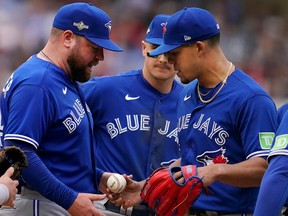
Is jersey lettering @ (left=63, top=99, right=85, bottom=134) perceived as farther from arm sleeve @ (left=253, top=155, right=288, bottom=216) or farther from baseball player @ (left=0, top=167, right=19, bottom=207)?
arm sleeve @ (left=253, top=155, right=288, bottom=216)

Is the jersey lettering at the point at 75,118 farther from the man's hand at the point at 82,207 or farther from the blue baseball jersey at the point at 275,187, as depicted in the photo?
the blue baseball jersey at the point at 275,187

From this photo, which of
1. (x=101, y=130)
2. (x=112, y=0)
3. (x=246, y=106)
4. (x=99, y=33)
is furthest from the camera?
(x=112, y=0)

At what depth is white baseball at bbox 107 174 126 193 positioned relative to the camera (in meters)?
5.16

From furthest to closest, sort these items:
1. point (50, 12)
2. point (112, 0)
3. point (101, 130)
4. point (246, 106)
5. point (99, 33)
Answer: point (112, 0) → point (50, 12) → point (101, 130) → point (99, 33) → point (246, 106)

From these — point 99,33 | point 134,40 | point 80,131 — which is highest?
point 99,33

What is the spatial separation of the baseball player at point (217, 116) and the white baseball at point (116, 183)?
412 mm

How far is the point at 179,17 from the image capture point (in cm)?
514

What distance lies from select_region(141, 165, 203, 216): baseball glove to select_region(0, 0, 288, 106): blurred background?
19.7 ft

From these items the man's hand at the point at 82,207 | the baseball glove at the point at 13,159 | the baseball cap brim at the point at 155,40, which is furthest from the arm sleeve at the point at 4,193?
the baseball cap brim at the point at 155,40

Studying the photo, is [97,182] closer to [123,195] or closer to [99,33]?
[123,195]

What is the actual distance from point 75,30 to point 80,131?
0.65 m

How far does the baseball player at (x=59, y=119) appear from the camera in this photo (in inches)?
188

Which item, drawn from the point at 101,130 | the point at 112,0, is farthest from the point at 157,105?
the point at 112,0

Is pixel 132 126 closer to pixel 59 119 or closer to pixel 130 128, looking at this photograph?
pixel 130 128
